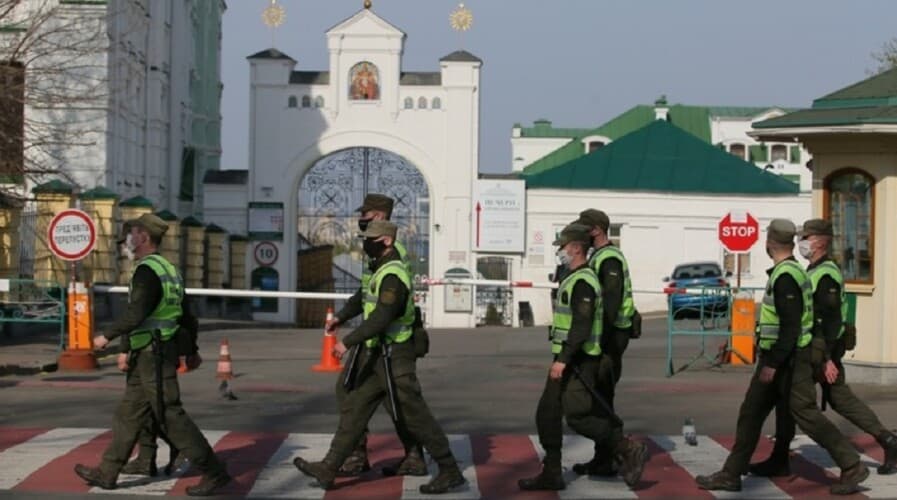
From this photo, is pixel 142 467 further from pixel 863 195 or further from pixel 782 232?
pixel 863 195

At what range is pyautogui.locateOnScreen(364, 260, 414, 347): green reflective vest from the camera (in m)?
11.8

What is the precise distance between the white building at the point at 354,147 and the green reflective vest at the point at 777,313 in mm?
40414

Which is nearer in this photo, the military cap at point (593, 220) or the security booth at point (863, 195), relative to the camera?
the military cap at point (593, 220)

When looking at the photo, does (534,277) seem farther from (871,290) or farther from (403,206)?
(871,290)

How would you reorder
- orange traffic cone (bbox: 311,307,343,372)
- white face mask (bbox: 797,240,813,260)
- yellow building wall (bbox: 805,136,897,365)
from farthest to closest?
orange traffic cone (bbox: 311,307,343,372) < yellow building wall (bbox: 805,136,897,365) < white face mask (bbox: 797,240,813,260)

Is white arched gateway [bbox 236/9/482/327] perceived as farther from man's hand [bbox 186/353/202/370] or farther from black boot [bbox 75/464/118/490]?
black boot [bbox 75/464/118/490]

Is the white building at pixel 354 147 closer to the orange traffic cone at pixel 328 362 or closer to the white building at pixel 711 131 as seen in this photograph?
the white building at pixel 711 131

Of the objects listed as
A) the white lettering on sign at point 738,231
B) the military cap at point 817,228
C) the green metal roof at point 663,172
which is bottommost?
the military cap at point 817,228

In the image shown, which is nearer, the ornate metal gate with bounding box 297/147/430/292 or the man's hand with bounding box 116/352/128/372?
the man's hand with bounding box 116/352/128/372

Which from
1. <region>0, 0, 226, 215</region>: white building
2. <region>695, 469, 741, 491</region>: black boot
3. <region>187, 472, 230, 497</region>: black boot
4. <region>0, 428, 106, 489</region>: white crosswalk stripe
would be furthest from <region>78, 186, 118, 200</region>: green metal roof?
<region>695, 469, 741, 491</region>: black boot

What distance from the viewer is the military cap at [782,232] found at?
39.3 feet

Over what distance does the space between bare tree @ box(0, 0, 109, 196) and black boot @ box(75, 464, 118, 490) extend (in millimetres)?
18181

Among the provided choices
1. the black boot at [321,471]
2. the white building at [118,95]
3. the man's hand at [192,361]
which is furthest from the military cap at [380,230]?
the white building at [118,95]

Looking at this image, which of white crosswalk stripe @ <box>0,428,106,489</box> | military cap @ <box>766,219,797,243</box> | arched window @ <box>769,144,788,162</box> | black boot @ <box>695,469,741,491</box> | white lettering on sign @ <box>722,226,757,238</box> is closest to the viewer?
A: military cap @ <box>766,219,797,243</box>
